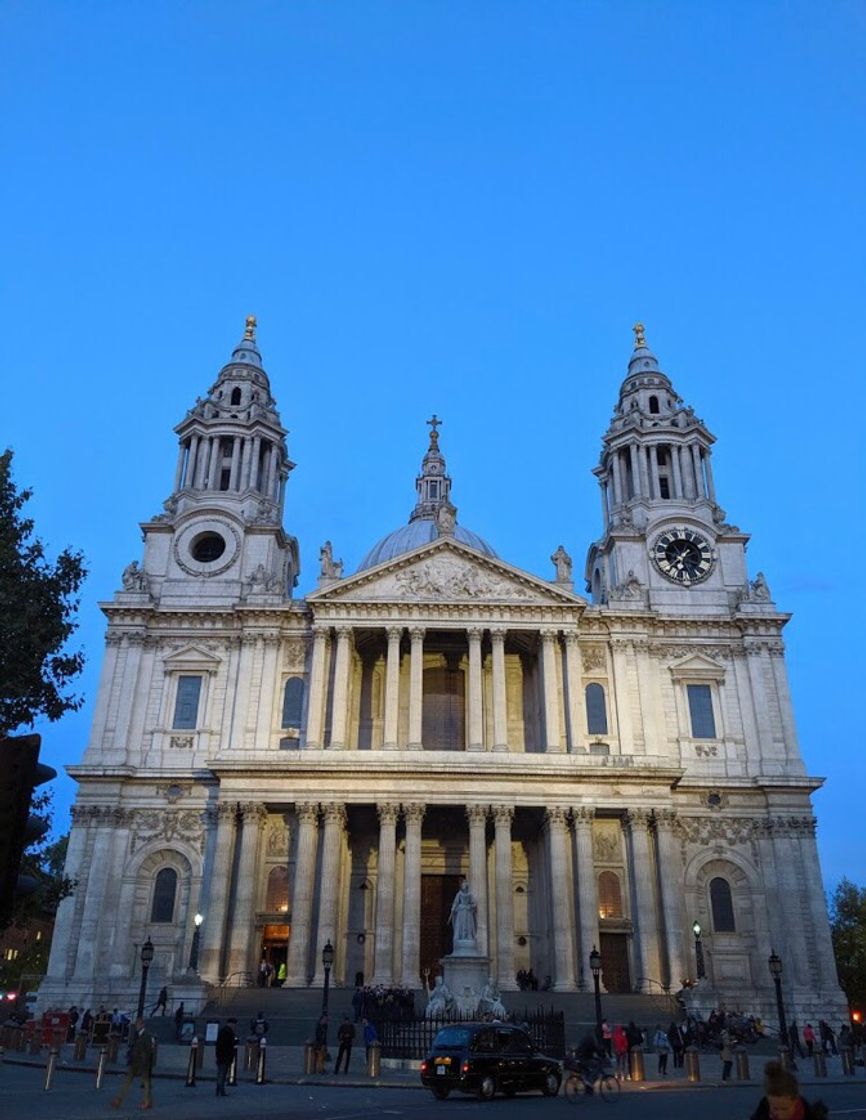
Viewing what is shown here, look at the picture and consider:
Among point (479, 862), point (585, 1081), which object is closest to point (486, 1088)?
point (585, 1081)

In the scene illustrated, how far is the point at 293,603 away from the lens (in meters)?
46.2

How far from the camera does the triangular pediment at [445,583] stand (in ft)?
147

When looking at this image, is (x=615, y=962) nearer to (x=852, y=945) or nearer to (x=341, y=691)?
(x=341, y=691)

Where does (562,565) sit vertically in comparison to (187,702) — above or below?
above

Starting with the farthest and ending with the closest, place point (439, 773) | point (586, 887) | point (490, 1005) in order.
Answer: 1. point (439, 773)
2. point (586, 887)
3. point (490, 1005)

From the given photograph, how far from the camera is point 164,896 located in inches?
1640

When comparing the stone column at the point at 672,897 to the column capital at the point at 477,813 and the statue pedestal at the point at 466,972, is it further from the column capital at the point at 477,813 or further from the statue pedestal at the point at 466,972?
the statue pedestal at the point at 466,972

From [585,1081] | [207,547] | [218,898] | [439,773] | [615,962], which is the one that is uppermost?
[207,547]

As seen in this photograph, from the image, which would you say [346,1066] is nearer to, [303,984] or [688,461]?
[303,984]

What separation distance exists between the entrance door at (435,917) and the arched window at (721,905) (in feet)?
37.0

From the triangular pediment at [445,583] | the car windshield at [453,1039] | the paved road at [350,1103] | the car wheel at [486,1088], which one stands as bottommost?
the paved road at [350,1103]

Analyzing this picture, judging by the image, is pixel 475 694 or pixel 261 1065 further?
pixel 475 694

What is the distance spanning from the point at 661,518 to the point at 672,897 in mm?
20160

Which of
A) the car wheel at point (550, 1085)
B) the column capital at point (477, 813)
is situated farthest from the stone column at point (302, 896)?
the car wheel at point (550, 1085)
